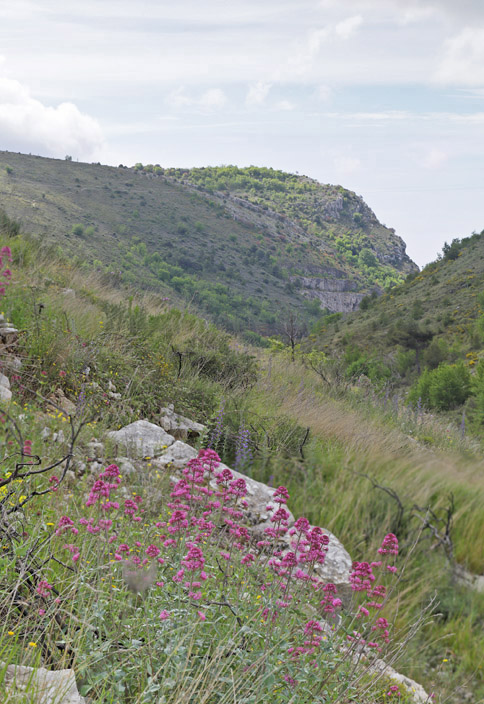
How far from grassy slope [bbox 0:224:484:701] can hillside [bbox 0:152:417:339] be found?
2606cm

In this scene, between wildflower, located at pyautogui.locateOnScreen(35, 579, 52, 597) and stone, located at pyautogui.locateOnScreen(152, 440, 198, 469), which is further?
stone, located at pyautogui.locateOnScreen(152, 440, 198, 469)

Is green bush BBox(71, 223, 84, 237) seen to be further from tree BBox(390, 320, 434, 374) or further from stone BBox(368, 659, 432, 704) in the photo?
stone BBox(368, 659, 432, 704)

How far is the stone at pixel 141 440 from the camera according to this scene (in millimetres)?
4270

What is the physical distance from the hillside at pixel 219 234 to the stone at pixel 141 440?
93.4 feet

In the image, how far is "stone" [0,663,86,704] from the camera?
4.82 feet

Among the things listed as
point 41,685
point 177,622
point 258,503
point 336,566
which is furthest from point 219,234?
point 41,685

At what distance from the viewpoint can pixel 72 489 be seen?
3.51 m

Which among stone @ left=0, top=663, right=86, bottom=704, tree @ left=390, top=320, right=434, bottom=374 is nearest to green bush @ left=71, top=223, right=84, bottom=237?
tree @ left=390, top=320, right=434, bottom=374

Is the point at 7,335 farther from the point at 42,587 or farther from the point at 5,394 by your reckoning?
the point at 42,587

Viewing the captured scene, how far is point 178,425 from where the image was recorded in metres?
5.35

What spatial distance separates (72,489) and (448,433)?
260 inches

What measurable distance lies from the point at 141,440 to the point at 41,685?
9.32ft

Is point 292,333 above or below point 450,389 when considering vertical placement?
above

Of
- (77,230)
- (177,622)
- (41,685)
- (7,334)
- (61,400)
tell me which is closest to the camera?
(41,685)
